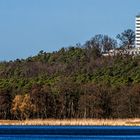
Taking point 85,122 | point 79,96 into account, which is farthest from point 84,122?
point 79,96

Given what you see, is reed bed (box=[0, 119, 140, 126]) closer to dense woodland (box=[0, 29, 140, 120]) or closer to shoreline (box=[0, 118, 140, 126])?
shoreline (box=[0, 118, 140, 126])

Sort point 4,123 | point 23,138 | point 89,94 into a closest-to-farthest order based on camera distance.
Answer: point 23,138 → point 4,123 → point 89,94

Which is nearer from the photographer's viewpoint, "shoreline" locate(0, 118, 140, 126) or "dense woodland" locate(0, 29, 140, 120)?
"shoreline" locate(0, 118, 140, 126)

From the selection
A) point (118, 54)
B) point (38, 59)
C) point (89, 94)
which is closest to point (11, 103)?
point (89, 94)

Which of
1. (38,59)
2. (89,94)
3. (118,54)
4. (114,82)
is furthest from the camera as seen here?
(38,59)

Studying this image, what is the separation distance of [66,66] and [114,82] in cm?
2457

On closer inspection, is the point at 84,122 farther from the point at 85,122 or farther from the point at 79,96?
the point at 79,96

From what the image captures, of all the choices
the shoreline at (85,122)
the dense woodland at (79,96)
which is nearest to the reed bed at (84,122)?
the shoreline at (85,122)

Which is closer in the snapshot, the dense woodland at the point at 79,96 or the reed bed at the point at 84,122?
the reed bed at the point at 84,122

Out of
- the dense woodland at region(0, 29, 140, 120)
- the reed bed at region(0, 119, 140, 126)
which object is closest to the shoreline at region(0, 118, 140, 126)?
the reed bed at region(0, 119, 140, 126)

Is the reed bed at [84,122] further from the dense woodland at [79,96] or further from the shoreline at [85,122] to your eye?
the dense woodland at [79,96]

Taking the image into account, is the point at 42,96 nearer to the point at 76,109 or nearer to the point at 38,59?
the point at 76,109

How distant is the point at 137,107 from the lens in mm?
71500

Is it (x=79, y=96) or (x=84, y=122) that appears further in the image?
(x=79, y=96)
